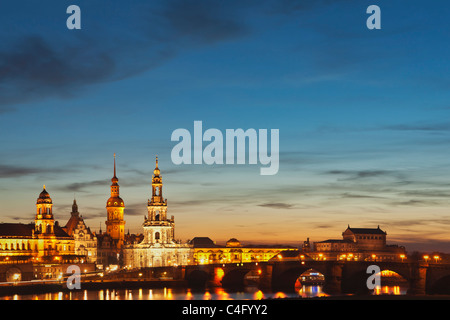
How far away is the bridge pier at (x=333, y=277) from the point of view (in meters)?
138

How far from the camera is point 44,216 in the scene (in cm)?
19288

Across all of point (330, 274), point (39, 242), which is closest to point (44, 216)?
point (39, 242)

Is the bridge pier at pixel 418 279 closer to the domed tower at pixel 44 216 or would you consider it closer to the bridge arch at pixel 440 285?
the bridge arch at pixel 440 285

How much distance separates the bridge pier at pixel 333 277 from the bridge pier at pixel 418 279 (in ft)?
51.4

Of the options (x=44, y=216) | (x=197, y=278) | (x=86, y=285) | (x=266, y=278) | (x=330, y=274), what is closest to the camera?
(x=330, y=274)

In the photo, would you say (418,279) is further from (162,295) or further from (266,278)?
(162,295)

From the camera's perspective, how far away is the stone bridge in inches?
4781

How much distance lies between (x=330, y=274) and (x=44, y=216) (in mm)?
79821

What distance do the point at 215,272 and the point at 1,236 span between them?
55.3 meters

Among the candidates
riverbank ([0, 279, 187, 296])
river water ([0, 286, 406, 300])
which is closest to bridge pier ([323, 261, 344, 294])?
river water ([0, 286, 406, 300])

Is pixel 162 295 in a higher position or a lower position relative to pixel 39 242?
lower

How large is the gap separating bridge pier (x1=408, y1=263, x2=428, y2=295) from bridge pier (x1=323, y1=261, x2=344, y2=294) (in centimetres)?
1567

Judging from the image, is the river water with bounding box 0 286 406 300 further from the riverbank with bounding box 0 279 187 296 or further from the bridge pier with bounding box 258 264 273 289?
the bridge pier with bounding box 258 264 273 289
